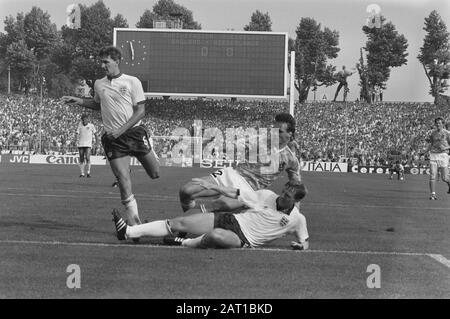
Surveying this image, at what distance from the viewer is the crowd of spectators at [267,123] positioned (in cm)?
5972

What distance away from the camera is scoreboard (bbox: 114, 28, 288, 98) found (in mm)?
57219

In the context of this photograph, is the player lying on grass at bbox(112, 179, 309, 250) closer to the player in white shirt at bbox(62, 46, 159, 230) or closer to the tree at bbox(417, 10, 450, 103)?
the player in white shirt at bbox(62, 46, 159, 230)

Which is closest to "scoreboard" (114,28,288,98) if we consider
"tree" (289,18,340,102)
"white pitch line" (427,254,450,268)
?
"tree" (289,18,340,102)

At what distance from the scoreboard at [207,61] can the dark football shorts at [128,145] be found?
45.6 metres

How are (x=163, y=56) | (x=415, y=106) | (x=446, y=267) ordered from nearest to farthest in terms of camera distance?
(x=446, y=267), (x=163, y=56), (x=415, y=106)

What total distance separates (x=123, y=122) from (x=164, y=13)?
4232cm

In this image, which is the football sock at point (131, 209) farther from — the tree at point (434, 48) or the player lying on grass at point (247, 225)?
the tree at point (434, 48)

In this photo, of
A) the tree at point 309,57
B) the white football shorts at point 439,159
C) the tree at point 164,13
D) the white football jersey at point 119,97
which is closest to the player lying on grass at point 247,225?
the white football jersey at point 119,97

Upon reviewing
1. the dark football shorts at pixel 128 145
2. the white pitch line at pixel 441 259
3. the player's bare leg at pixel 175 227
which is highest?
the dark football shorts at pixel 128 145

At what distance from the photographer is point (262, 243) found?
9523 millimetres

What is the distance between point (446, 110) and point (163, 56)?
23.7 m

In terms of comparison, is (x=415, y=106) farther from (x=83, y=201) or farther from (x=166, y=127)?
(x=83, y=201)

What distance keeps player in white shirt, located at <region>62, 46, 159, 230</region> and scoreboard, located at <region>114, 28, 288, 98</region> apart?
45.4 meters
